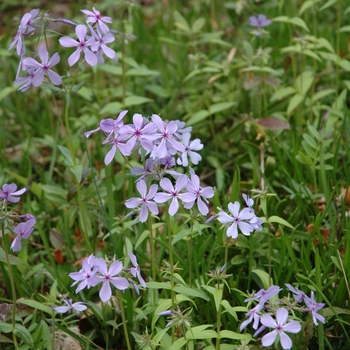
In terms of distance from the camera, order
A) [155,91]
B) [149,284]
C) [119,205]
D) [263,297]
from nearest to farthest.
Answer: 1. [263,297]
2. [149,284]
3. [119,205]
4. [155,91]

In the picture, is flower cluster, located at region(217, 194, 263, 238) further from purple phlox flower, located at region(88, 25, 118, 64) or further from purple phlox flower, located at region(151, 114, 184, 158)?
purple phlox flower, located at region(88, 25, 118, 64)

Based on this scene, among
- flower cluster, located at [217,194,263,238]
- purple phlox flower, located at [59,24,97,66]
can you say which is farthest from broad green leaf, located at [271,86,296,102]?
flower cluster, located at [217,194,263,238]

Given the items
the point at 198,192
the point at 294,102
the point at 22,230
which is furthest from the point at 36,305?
the point at 294,102

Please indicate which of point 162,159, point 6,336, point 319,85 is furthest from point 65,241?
point 319,85

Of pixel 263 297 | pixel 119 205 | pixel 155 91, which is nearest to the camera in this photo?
pixel 263 297

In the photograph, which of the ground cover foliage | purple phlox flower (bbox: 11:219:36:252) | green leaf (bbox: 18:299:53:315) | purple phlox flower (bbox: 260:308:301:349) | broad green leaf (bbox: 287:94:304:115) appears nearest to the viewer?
purple phlox flower (bbox: 260:308:301:349)

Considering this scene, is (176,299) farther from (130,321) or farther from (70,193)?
(70,193)
